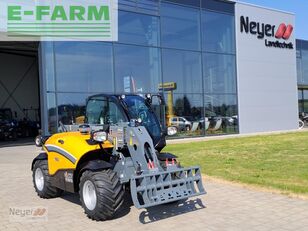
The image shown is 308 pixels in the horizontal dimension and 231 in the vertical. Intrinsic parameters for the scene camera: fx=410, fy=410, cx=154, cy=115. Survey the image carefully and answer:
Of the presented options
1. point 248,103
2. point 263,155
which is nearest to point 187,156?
point 263,155

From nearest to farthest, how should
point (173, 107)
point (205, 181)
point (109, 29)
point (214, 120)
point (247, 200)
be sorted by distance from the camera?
point (247, 200), point (205, 181), point (109, 29), point (173, 107), point (214, 120)

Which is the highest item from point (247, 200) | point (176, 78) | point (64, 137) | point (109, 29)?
point (109, 29)

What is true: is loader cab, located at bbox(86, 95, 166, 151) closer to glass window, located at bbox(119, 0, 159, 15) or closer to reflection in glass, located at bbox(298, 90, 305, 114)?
glass window, located at bbox(119, 0, 159, 15)

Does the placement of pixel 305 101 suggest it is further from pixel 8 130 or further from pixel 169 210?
pixel 169 210

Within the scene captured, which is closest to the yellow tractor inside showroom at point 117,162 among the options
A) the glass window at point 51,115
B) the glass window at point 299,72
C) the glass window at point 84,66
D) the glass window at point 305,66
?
the glass window at point 51,115

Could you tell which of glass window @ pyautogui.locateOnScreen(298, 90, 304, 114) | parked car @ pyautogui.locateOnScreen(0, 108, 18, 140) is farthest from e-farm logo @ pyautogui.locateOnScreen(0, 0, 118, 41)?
glass window @ pyautogui.locateOnScreen(298, 90, 304, 114)

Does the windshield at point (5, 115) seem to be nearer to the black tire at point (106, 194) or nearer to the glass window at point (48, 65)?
the glass window at point (48, 65)

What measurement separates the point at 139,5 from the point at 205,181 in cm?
1446

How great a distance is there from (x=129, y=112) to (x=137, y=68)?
48.1 feet

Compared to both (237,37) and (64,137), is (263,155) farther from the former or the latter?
(237,37)

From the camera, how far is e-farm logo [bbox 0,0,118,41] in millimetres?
18062

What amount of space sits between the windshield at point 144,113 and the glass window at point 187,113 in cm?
1466

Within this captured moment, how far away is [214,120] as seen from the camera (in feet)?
80.8

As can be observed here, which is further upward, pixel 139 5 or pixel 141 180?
pixel 139 5
